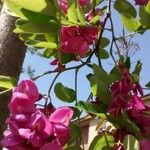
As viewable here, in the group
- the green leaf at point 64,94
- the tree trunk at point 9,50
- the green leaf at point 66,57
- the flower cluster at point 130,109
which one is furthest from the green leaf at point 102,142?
the tree trunk at point 9,50

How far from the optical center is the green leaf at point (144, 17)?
854mm

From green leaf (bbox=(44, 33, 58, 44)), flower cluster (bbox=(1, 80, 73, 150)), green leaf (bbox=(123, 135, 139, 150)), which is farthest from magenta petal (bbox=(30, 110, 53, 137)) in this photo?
green leaf (bbox=(44, 33, 58, 44))

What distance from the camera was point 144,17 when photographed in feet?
2.87

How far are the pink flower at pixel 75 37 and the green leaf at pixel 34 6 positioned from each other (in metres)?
0.09

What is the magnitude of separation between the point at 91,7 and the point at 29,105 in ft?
1.22

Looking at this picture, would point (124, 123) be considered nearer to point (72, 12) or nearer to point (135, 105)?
point (135, 105)

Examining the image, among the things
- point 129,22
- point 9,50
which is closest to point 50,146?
point 129,22

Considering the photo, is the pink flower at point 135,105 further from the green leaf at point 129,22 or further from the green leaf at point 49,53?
the green leaf at point 49,53

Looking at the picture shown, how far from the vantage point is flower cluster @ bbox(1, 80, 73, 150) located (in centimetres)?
67

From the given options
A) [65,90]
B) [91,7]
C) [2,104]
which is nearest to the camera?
[65,90]

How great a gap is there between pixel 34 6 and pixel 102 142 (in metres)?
0.24

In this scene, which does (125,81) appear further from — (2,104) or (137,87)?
(2,104)

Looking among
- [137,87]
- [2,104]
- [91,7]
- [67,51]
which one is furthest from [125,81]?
[2,104]

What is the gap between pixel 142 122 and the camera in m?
0.75
